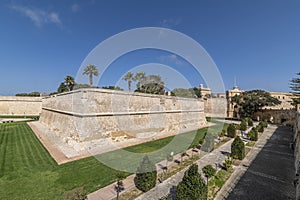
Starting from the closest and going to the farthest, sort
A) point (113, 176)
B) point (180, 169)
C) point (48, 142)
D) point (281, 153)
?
point (113, 176), point (180, 169), point (281, 153), point (48, 142)

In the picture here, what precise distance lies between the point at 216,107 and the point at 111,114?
107 ft

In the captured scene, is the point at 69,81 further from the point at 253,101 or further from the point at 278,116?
the point at 278,116

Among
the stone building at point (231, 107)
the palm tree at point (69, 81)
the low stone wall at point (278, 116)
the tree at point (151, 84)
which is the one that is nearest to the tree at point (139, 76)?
the tree at point (151, 84)

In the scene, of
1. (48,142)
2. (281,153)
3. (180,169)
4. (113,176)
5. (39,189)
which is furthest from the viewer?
(48,142)

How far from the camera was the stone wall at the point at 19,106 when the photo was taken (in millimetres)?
32125

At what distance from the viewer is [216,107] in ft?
126

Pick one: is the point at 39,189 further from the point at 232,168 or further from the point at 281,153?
the point at 281,153

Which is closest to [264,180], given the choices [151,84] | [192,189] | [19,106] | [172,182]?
[172,182]


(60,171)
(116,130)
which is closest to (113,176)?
(60,171)

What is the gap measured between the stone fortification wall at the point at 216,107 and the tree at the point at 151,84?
12427 millimetres

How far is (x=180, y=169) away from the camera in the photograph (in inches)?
320

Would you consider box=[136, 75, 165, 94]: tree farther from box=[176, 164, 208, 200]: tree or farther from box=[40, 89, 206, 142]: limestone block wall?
box=[176, 164, 208, 200]: tree

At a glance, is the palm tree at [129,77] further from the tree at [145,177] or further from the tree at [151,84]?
the tree at [145,177]

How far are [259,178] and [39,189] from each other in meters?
9.74
